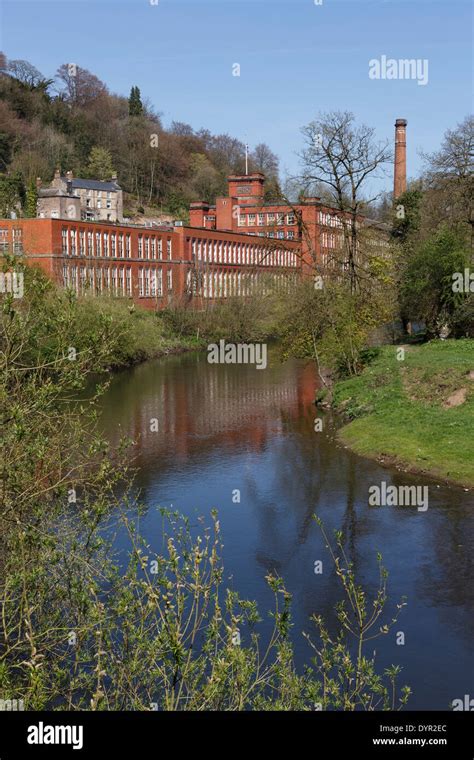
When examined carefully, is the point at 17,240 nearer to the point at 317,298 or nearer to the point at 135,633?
the point at 317,298

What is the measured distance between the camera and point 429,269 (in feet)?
134

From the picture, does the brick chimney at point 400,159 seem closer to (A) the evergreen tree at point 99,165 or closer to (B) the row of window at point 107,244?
(B) the row of window at point 107,244

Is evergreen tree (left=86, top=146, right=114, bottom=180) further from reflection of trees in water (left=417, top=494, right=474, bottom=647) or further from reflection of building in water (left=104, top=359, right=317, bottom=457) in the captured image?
reflection of trees in water (left=417, top=494, right=474, bottom=647)

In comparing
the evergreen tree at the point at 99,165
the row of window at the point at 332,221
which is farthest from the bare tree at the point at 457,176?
the evergreen tree at the point at 99,165

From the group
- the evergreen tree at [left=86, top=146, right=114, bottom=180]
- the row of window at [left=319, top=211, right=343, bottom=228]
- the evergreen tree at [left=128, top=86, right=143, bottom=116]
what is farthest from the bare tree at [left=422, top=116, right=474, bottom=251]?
the evergreen tree at [left=128, top=86, right=143, bottom=116]

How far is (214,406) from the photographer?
117 ft

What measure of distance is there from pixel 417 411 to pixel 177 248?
44185mm

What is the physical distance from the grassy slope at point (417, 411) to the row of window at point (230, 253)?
34.8 meters

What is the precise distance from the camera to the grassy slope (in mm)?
23688

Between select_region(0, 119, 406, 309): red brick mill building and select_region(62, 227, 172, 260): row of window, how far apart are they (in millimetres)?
69

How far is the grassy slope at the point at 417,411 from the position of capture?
23.7 m
